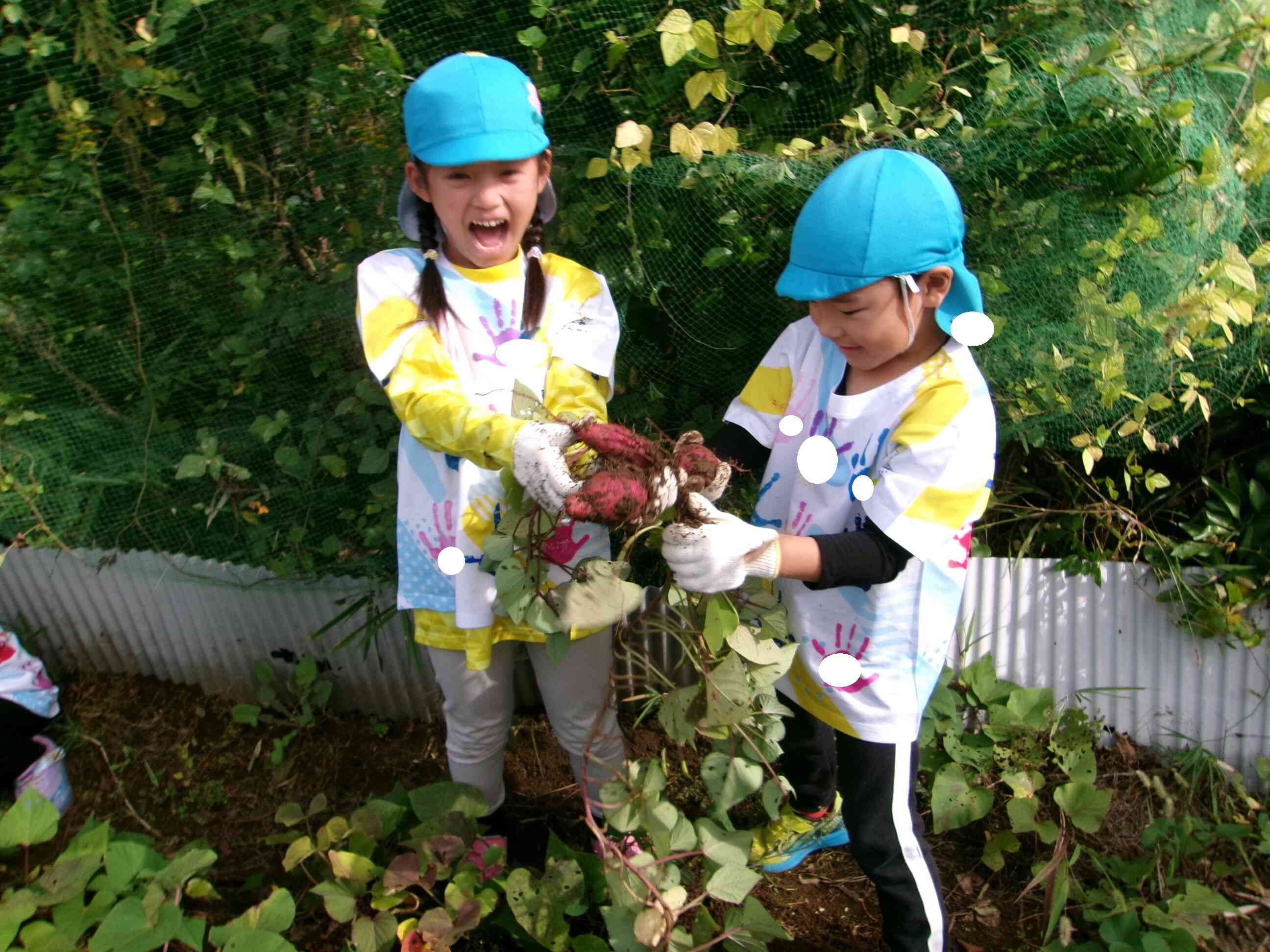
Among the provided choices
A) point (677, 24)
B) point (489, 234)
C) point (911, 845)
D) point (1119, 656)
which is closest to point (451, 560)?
point (489, 234)

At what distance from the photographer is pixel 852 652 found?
170 cm

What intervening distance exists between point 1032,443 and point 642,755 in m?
1.23

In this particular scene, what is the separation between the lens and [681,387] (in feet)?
7.45

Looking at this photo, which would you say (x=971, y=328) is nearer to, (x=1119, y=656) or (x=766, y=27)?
(x=766, y=27)

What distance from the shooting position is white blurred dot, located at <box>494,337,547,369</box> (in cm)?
176

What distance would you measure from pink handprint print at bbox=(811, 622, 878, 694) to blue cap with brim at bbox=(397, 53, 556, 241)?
0.99m

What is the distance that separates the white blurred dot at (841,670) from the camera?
170 cm

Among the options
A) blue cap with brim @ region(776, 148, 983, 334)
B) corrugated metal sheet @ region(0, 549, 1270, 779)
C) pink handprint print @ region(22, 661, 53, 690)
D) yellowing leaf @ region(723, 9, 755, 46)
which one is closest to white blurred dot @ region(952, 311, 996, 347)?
blue cap with brim @ region(776, 148, 983, 334)

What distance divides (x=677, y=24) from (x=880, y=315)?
731 mm

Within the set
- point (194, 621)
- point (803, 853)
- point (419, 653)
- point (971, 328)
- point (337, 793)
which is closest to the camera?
point (971, 328)

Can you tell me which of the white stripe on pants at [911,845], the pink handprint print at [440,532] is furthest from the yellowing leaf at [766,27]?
the white stripe on pants at [911,845]

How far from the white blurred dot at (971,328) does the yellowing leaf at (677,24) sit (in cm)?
76

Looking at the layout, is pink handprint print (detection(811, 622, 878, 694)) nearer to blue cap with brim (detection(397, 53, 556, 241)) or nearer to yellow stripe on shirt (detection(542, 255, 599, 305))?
yellow stripe on shirt (detection(542, 255, 599, 305))

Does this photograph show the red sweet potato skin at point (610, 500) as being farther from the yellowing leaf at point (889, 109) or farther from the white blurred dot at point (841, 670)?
the yellowing leaf at point (889, 109)
